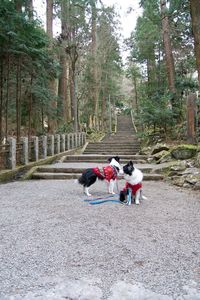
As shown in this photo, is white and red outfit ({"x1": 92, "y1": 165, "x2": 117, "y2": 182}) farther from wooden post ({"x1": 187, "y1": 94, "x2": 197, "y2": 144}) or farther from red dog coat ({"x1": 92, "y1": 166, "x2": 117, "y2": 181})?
wooden post ({"x1": 187, "y1": 94, "x2": 197, "y2": 144})

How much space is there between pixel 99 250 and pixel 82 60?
18.3 meters

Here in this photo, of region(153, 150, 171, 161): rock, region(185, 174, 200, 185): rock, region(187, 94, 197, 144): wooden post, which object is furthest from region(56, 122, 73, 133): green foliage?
region(185, 174, 200, 185): rock

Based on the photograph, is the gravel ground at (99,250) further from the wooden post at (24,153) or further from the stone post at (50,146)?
the stone post at (50,146)

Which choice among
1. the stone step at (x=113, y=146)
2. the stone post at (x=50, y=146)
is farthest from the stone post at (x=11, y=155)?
the stone step at (x=113, y=146)

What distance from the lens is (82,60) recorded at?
19.3 metres

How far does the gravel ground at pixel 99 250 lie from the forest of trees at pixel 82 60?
12.7ft

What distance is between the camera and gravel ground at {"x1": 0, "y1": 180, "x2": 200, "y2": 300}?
2028mm

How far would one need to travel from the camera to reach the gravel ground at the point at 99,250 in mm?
2028

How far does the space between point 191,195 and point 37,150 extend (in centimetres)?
580

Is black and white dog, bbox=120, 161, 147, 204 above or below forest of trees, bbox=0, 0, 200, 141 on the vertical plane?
below

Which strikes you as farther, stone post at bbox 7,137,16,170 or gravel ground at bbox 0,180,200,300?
stone post at bbox 7,137,16,170

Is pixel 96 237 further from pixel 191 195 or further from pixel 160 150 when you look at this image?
pixel 160 150

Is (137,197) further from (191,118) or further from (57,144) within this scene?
(57,144)

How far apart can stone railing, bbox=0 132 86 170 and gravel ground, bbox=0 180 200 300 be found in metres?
2.77
